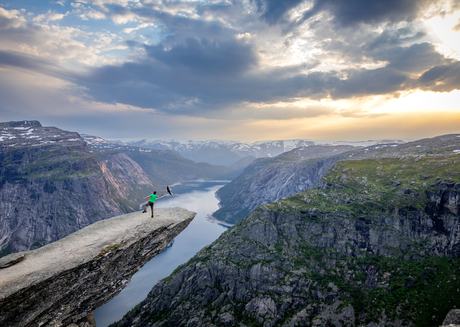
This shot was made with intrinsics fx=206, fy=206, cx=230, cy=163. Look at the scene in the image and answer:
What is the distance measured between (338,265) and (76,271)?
111 meters

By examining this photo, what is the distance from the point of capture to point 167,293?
102 meters

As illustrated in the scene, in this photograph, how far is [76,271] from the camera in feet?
68.5

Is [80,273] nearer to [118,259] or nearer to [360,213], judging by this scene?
[118,259]

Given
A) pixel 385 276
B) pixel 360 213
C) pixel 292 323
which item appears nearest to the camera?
pixel 292 323

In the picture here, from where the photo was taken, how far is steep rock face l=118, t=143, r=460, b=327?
82062mm

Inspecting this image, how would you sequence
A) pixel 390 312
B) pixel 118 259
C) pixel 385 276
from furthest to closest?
pixel 385 276, pixel 390 312, pixel 118 259

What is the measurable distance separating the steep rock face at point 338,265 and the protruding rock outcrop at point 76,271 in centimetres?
8008

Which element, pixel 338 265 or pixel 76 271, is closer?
pixel 76 271

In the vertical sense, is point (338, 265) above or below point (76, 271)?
below

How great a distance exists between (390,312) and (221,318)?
6521 cm

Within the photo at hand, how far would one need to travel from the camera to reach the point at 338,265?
99.6 meters

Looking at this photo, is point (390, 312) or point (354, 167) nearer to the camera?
point (390, 312)

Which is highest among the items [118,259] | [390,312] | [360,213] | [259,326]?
[118,259]

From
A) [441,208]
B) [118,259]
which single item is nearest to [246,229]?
[441,208]
